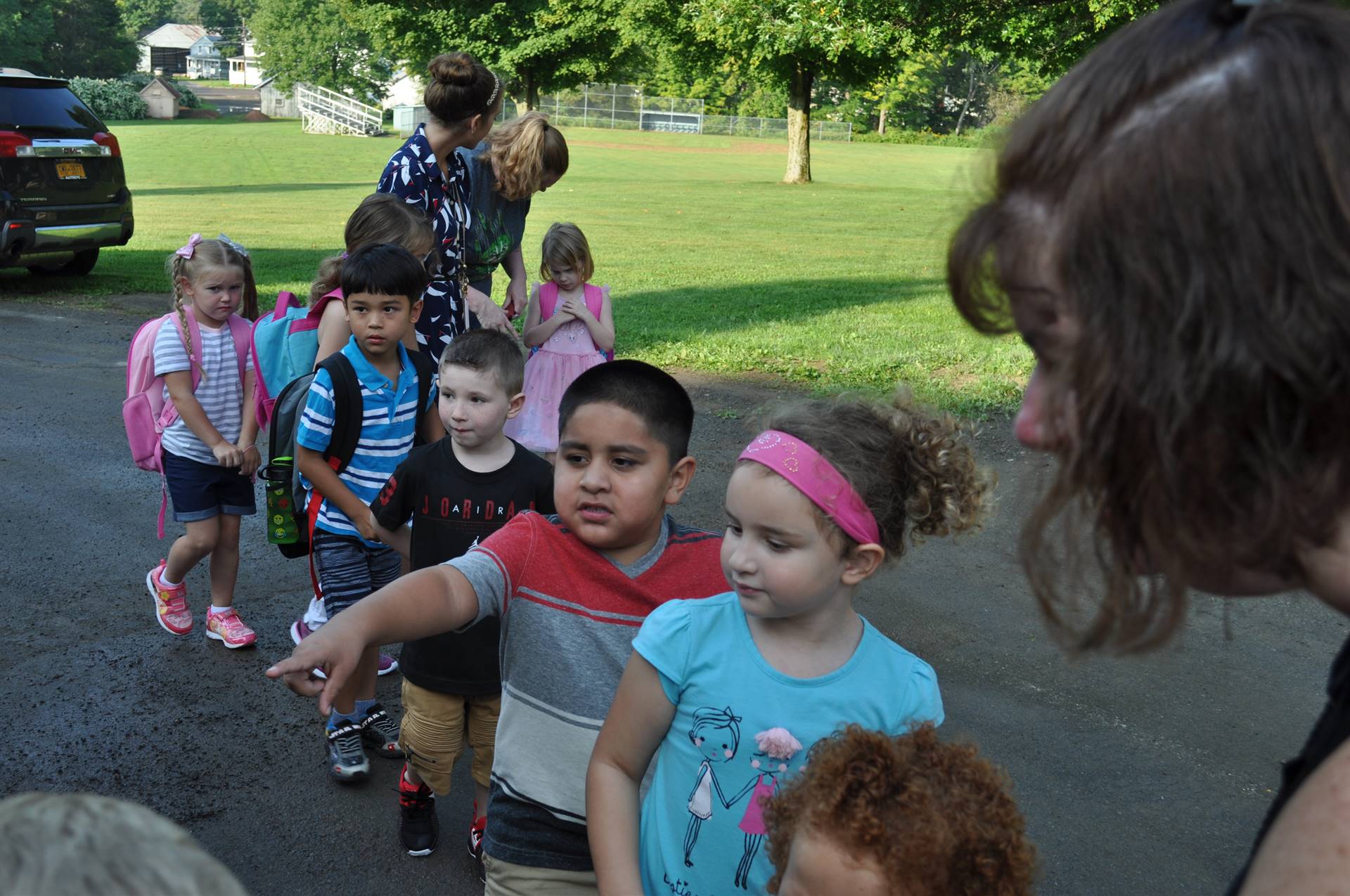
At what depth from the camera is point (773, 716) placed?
7.06 feet

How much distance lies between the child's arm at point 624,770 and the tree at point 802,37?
19033 millimetres

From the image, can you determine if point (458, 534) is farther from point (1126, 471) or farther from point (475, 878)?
point (1126, 471)

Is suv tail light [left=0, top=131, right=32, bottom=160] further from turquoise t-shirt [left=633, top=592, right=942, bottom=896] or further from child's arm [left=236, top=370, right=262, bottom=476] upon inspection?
turquoise t-shirt [left=633, top=592, right=942, bottom=896]

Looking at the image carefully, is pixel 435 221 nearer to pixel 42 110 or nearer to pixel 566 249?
pixel 566 249

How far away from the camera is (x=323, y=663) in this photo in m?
1.84

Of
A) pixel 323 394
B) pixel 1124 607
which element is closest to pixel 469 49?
pixel 323 394

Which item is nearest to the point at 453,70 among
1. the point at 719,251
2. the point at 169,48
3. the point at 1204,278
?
the point at 1204,278

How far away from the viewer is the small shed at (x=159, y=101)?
273 ft

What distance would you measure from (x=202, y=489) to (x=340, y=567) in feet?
3.73

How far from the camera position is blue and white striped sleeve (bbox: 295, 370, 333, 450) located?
4.29 metres

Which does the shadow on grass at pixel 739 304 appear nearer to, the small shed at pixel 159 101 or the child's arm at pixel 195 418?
the child's arm at pixel 195 418

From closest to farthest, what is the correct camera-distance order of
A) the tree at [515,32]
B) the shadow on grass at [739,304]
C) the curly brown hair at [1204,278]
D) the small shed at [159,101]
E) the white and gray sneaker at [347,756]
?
1. the curly brown hair at [1204,278]
2. the white and gray sneaker at [347,756]
3. the shadow on grass at [739,304]
4. the tree at [515,32]
5. the small shed at [159,101]

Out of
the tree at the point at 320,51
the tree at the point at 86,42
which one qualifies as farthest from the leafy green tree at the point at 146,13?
the tree at the point at 86,42

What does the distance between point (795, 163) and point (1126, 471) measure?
40505 millimetres
